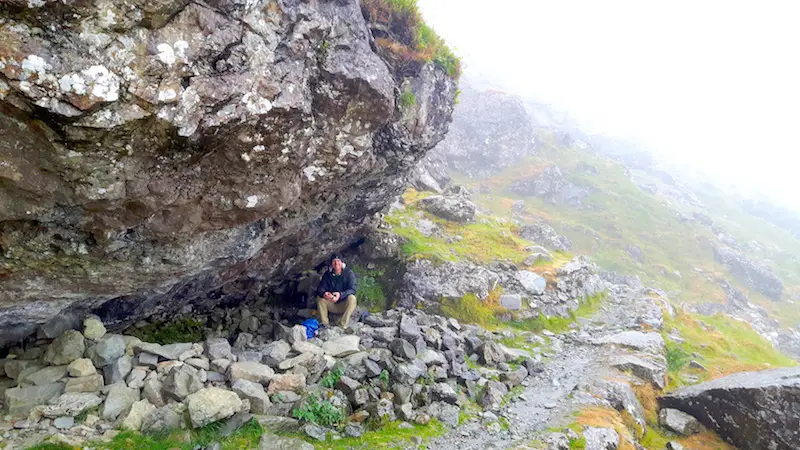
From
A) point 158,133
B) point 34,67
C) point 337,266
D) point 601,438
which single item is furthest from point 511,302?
point 34,67

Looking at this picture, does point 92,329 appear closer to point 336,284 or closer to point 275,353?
point 275,353

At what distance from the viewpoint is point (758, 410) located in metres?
13.1

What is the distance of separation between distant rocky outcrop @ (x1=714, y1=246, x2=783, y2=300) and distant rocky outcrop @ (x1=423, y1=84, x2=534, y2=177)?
33645 mm

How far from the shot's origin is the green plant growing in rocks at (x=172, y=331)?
15195 millimetres

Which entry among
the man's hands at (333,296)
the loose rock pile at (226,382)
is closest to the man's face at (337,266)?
the man's hands at (333,296)

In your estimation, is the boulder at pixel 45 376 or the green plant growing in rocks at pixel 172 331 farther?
the green plant growing in rocks at pixel 172 331

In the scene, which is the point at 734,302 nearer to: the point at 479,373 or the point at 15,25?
the point at 479,373

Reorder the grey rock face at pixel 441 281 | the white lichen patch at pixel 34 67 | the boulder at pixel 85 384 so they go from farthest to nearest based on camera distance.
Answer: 1. the grey rock face at pixel 441 281
2. the boulder at pixel 85 384
3. the white lichen patch at pixel 34 67

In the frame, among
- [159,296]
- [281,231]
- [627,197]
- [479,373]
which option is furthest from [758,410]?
[627,197]

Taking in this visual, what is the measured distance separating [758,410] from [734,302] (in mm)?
51616

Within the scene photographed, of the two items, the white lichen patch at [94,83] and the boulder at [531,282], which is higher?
the white lichen patch at [94,83]

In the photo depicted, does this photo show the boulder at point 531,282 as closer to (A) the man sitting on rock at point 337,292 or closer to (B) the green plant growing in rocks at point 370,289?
(B) the green plant growing in rocks at point 370,289

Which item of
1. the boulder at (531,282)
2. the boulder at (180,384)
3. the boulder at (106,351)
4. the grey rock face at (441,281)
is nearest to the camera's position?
the boulder at (180,384)

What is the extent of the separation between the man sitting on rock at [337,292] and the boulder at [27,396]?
8.74 metres
